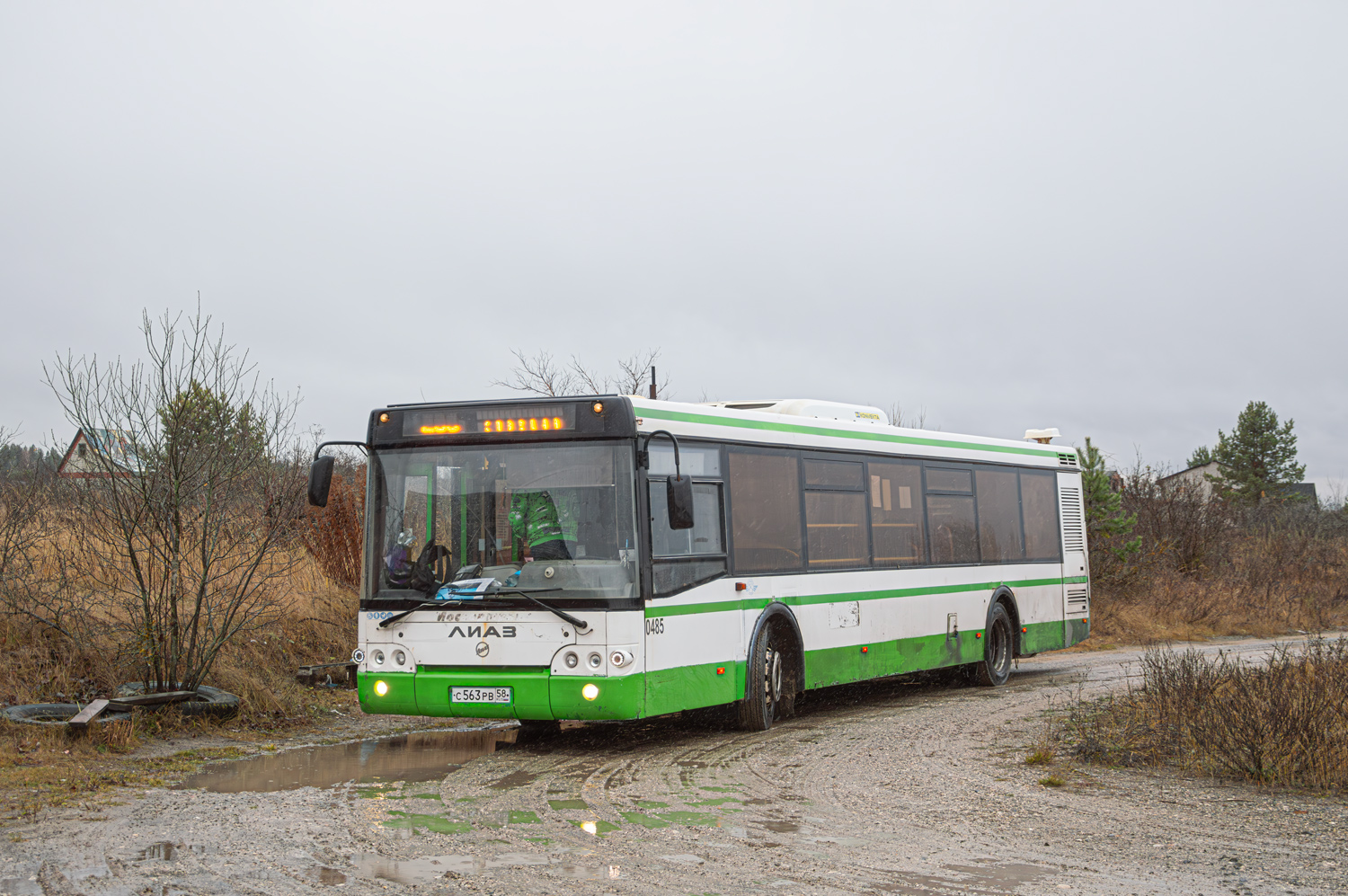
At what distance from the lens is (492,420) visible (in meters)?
10.4

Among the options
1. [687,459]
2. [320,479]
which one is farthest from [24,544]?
[687,459]

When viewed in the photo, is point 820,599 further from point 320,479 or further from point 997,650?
point 320,479

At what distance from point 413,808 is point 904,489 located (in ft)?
25.0

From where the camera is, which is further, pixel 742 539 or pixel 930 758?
→ pixel 742 539

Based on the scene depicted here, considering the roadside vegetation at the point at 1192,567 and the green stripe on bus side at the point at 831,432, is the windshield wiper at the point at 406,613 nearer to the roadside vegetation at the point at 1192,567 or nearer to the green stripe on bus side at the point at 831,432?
the green stripe on bus side at the point at 831,432

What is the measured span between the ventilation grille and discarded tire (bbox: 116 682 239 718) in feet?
36.5

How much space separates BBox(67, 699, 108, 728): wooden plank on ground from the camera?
1033 centimetres

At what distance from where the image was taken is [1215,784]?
28.5 feet

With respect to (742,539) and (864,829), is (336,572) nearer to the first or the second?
(742,539)

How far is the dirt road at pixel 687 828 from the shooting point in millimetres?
6152

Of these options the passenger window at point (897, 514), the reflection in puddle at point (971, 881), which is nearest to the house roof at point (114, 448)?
the passenger window at point (897, 514)

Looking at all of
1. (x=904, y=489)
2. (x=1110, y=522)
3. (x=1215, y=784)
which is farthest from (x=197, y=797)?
(x=1110, y=522)

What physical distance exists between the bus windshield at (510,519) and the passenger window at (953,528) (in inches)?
220

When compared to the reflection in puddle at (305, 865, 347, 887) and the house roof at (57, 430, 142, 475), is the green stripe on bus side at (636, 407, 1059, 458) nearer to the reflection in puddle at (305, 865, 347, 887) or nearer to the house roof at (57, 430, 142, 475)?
the reflection in puddle at (305, 865, 347, 887)
